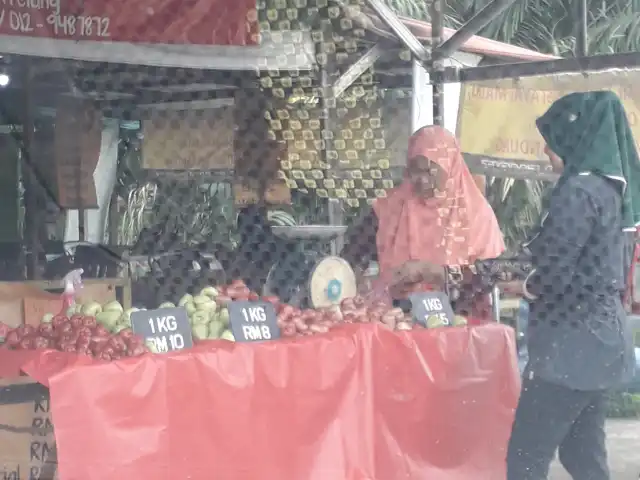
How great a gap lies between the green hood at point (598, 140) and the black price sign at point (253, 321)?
36.5 inches

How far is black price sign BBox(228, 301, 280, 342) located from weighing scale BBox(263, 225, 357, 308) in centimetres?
39

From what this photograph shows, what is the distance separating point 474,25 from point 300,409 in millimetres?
1463

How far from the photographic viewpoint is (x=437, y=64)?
360 cm

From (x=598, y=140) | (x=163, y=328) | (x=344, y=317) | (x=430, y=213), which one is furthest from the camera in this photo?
(x=430, y=213)

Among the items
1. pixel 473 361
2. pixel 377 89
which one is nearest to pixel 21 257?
pixel 377 89

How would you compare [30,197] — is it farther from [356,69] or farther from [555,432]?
[555,432]

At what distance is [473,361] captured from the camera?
Result: 3262 millimetres

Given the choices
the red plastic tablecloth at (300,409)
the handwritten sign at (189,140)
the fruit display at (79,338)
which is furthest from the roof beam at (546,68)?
the handwritten sign at (189,140)

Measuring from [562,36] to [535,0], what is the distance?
2.08 feet

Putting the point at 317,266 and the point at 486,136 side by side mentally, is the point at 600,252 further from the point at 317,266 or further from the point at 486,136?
the point at 486,136

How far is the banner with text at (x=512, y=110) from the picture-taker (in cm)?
371

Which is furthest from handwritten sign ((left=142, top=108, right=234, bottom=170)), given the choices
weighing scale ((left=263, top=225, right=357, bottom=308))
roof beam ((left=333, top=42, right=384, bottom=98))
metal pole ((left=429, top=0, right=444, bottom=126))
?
metal pole ((left=429, top=0, right=444, bottom=126))

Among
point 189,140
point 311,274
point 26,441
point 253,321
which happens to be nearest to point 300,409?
point 253,321

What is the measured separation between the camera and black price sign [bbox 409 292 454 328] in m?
3.28
